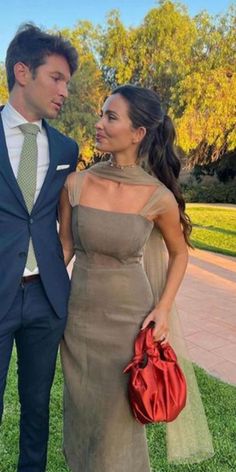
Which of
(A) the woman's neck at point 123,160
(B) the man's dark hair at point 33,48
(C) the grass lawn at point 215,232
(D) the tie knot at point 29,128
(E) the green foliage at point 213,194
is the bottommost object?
(E) the green foliage at point 213,194

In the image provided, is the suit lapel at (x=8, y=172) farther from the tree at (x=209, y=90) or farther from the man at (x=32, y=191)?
the tree at (x=209, y=90)

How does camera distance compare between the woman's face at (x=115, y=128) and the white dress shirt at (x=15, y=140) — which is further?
the woman's face at (x=115, y=128)

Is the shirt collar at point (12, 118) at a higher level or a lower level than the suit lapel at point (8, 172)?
higher

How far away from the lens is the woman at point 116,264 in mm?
2057

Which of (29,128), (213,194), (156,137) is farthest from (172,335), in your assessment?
(213,194)

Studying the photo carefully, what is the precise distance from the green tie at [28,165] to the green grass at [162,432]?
1.48 meters

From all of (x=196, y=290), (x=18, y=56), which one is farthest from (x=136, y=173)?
(x=196, y=290)

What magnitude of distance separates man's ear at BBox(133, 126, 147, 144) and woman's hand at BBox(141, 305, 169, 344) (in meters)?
0.77

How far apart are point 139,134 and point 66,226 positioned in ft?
1.76

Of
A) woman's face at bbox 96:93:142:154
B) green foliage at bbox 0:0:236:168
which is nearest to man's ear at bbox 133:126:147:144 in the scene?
woman's face at bbox 96:93:142:154

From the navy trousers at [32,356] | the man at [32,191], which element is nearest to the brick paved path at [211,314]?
the navy trousers at [32,356]

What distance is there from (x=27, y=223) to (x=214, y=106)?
58.5 feet

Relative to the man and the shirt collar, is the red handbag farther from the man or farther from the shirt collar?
the shirt collar

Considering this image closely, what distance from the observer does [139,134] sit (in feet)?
6.94
